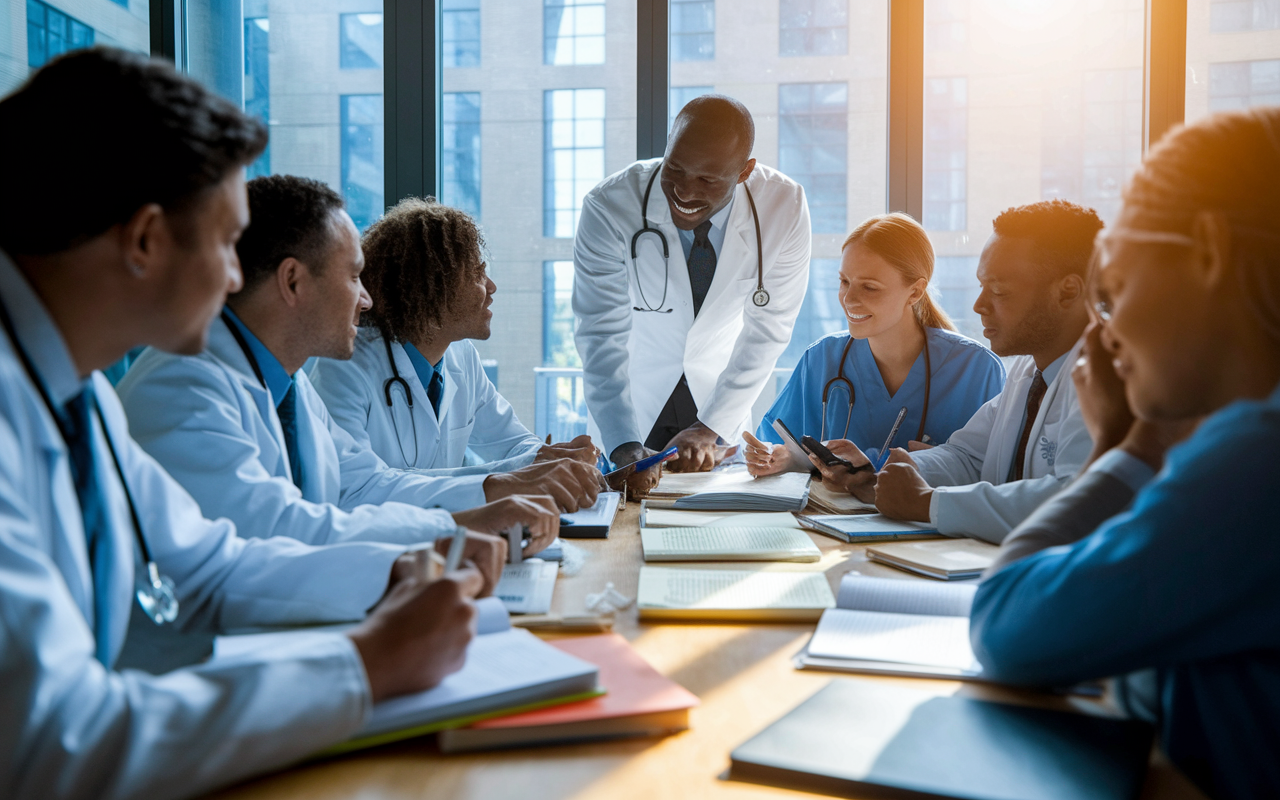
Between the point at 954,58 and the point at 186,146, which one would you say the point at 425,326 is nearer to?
the point at 186,146

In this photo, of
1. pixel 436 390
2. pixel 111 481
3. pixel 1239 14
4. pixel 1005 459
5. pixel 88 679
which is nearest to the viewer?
pixel 88 679

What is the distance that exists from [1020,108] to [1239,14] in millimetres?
831

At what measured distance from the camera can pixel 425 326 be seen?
2.16 metres

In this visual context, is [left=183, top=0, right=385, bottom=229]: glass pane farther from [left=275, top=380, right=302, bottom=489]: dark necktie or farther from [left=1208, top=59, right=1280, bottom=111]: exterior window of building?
[left=1208, top=59, right=1280, bottom=111]: exterior window of building

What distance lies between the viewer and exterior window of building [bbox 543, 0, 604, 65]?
139 inches

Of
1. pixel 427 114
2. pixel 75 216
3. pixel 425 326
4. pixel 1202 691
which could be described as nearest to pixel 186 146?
pixel 75 216

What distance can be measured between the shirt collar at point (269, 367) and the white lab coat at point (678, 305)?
1.06 m

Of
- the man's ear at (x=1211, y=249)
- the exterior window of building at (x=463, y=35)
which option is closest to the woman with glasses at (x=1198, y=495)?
the man's ear at (x=1211, y=249)

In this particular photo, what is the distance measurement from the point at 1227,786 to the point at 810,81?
10.9 ft

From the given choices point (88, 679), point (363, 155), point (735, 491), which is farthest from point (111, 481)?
point (363, 155)

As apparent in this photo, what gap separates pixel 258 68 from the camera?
11.9ft

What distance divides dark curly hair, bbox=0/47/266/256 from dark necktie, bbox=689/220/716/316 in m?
2.10

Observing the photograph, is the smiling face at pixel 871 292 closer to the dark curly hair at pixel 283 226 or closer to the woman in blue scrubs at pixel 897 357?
the woman in blue scrubs at pixel 897 357

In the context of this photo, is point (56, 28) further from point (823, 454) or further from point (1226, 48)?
point (1226, 48)
